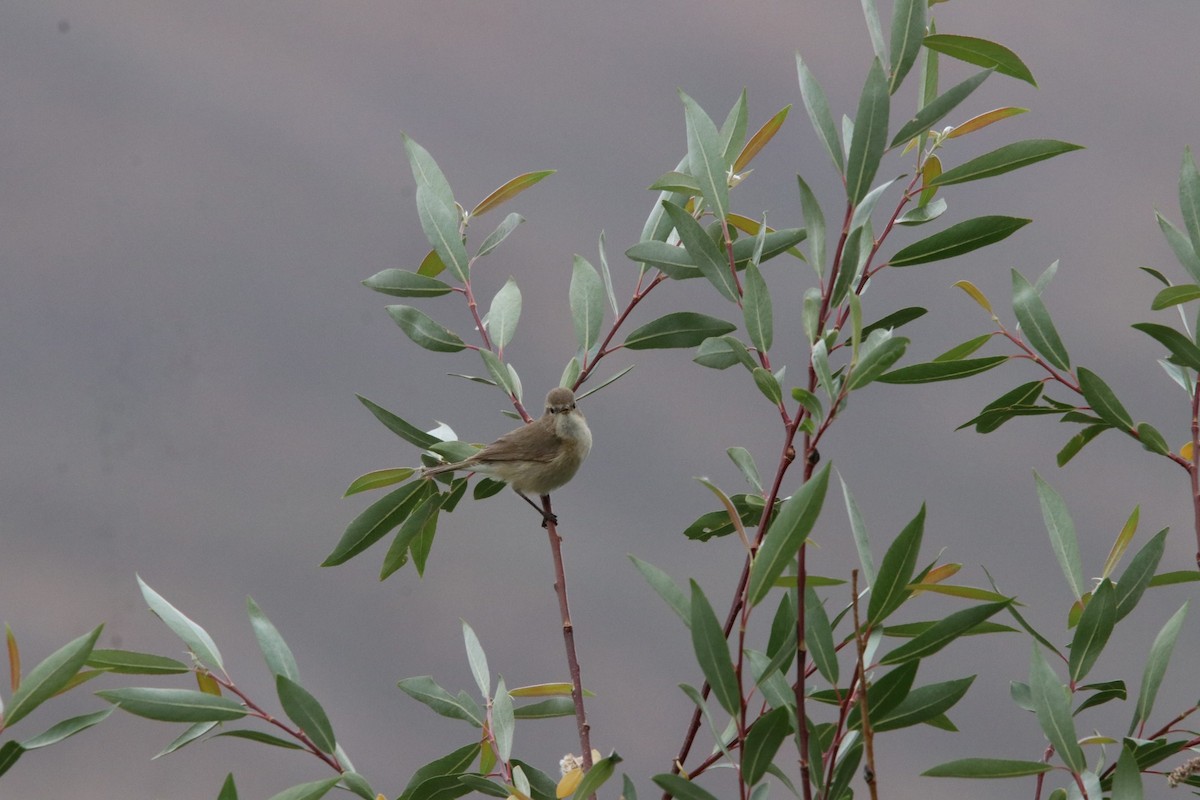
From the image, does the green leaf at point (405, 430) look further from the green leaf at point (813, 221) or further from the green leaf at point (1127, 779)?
the green leaf at point (1127, 779)

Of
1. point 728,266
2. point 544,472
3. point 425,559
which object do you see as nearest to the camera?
point 728,266

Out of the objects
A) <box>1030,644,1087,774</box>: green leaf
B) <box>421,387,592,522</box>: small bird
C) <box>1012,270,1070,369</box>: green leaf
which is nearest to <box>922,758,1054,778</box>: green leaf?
<box>1030,644,1087,774</box>: green leaf

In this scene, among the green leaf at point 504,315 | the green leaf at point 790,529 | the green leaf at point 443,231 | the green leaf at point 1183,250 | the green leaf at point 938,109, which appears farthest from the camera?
the green leaf at point 504,315

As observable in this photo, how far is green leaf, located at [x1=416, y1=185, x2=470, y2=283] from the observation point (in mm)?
1705

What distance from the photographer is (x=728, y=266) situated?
4.56 ft

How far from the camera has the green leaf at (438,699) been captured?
58.4 inches

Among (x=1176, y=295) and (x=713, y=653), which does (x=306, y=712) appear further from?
(x=1176, y=295)

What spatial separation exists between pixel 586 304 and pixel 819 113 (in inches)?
21.2

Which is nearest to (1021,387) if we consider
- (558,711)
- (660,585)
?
(660,585)

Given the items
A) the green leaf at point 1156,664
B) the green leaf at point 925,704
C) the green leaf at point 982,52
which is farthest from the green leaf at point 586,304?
the green leaf at point 1156,664

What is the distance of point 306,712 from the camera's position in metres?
1.30

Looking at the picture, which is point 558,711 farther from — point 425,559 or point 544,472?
point 544,472

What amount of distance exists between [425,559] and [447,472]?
0.17m

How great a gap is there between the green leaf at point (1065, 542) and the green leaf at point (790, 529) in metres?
0.58
